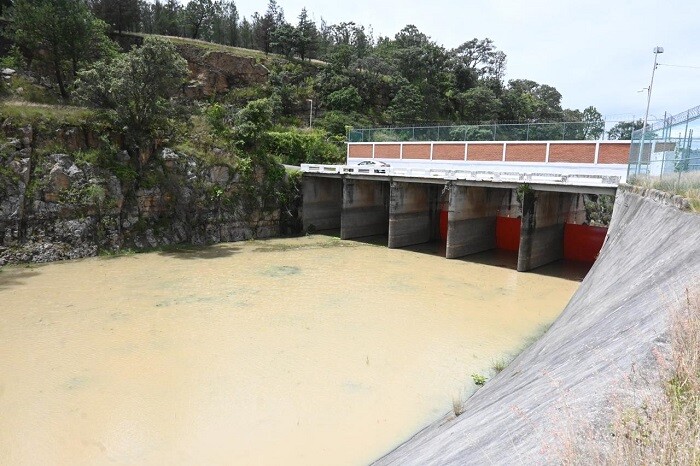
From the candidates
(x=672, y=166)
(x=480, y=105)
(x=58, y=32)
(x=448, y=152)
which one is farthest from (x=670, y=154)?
(x=480, y=105)

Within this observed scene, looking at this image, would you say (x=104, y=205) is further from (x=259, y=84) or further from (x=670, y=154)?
(x=259, y=84)

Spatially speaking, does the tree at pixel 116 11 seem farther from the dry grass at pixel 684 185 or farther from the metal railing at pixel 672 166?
the dry grass at pixel 684 185

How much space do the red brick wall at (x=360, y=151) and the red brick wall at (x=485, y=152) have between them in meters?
9.34

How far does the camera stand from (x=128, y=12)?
49.8 m

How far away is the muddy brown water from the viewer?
844 cm

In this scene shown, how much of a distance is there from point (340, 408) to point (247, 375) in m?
2.67

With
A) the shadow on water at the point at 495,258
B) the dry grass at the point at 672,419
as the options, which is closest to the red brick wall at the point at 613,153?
the shadow on water at the point at 495,258

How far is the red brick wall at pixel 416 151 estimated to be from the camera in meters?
31.9

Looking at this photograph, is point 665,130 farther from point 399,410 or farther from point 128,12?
point 128,12

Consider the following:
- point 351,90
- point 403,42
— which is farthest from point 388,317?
point 403,42

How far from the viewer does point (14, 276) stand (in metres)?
18.7

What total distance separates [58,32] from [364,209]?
21875 mm

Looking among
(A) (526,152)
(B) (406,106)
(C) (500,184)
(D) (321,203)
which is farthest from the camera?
(B) (406,106)

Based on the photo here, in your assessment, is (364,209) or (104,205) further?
(364,209)
